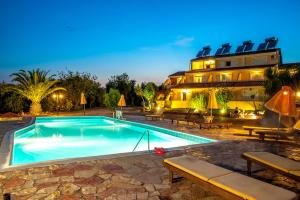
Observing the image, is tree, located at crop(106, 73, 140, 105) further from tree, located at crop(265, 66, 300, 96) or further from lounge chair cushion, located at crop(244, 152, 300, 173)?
lounge chair cushion, located at crop(244, 152, 300, 173)

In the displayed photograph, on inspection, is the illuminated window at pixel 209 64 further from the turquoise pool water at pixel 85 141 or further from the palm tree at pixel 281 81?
the turquoise pool water at pixel 85 141

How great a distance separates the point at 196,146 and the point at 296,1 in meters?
45.2

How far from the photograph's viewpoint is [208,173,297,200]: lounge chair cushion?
3269 mm

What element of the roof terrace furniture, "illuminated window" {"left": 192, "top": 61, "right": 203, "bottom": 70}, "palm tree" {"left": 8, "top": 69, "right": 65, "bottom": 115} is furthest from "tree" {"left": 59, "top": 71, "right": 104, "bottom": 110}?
the roof terrace furniture

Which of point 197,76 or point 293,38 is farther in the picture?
point 293,38

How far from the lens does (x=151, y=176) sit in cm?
537

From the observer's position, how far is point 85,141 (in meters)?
13.1

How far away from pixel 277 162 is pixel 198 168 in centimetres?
168

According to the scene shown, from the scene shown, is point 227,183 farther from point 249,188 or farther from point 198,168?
point 198,168

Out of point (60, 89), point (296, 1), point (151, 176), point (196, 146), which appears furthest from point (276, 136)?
point (296, 1)

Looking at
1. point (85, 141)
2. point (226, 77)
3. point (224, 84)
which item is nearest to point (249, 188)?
point (85, 141)

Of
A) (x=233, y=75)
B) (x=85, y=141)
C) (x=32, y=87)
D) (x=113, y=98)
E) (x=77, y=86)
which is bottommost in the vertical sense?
(x=85, y=141)

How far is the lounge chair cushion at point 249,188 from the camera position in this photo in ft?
10.7

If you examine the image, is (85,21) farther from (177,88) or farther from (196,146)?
(196,146)
